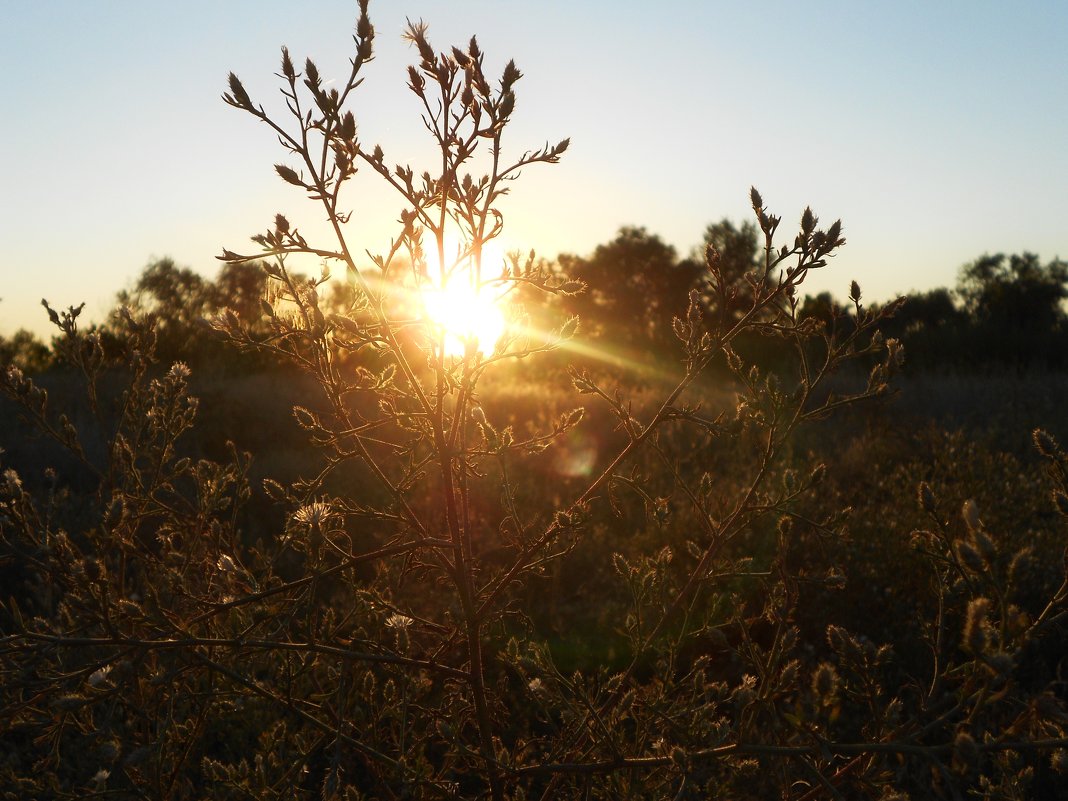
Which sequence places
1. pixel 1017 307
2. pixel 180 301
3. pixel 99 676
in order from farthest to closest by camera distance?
pixel 1017 307 → pixel 180 301 → pixel 99 676

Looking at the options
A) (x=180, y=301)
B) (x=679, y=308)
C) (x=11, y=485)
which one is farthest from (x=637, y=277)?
(x=11, y=485)

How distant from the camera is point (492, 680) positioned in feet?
15.7

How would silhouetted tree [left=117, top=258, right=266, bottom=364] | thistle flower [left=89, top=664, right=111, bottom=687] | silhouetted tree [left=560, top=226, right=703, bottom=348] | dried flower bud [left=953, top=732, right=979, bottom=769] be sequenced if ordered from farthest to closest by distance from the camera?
silhouetted tree [left=560, top=226, right=703, bottom=348], silhouetted tree [left=117, top=258, right=266, bottom=364], thistle flower [left=89, top=664, right=111, bottom=687], dried flower bud [left=953, top=732, right=979, bottom=769]

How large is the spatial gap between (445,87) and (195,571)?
158 centimetres

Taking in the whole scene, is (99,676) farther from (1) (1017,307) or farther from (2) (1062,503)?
(1) (1017,307)

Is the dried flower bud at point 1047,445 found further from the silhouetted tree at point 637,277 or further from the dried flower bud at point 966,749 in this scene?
the silhouetted tree at point 637,277

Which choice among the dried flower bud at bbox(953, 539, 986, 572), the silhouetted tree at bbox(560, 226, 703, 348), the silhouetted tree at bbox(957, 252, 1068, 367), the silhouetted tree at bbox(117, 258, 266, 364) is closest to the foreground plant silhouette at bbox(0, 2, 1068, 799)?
A: the dried flower bud at bbox(953, 539, 986, 572)

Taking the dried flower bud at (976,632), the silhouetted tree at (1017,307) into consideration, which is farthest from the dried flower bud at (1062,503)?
the silhouetted tree at (1017,307)

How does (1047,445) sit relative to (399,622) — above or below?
above

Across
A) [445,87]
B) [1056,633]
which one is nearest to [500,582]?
[445,87]

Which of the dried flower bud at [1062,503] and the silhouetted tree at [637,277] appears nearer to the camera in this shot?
the dried flower bud at [1062,503]

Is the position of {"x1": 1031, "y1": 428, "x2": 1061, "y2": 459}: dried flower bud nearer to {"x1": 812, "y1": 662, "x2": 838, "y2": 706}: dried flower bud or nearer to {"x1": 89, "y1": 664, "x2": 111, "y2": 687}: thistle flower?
{"x1": 812, "y1": 662, "x2": 838, "y2": 706}: dried flower bud

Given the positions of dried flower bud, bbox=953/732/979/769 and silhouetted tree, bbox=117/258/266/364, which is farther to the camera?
silhouetted tree, bbox=117/258/266/364

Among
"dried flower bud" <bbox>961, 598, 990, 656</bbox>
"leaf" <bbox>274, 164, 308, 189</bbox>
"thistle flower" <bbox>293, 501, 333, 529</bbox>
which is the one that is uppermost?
"leaf" <bbox>274, 164, 308, 189</bbox>
